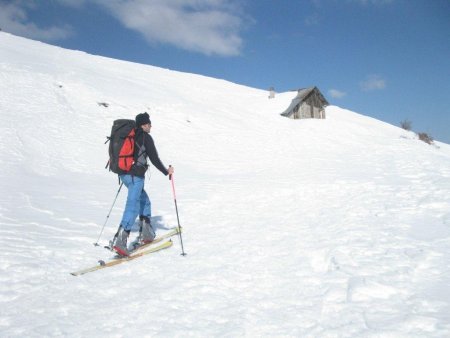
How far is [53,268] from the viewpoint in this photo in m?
5.05

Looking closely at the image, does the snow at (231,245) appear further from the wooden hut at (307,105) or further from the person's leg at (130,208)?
the wooden hut at (307,105)

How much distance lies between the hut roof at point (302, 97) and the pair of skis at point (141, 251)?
99.7 ft

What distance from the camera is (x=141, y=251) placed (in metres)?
6.11

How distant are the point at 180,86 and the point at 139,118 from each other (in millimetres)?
29776

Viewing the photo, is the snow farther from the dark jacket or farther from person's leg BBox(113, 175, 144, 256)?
the dark jacket

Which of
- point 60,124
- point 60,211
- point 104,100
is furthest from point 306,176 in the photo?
point 104,100

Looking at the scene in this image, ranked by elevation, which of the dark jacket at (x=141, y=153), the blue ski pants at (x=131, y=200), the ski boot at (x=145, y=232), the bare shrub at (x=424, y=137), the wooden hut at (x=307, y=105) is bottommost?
the ski boot at (x=145, y=232)

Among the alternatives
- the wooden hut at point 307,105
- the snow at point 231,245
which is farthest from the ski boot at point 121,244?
the wooden hut at point 307,105

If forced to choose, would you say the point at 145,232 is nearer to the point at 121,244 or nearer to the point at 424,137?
the point at 121,244

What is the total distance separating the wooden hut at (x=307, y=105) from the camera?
3753 cm

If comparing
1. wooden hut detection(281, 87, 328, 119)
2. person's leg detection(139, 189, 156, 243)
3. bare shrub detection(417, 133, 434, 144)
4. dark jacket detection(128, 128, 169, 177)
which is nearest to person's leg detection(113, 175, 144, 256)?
dark jacket detection(128, 128, 169, 177)

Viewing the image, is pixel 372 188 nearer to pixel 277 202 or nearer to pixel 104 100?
pixel 277 202

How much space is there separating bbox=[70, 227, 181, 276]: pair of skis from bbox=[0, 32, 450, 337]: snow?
136 millimetres

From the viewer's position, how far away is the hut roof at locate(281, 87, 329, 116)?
36.3 m
